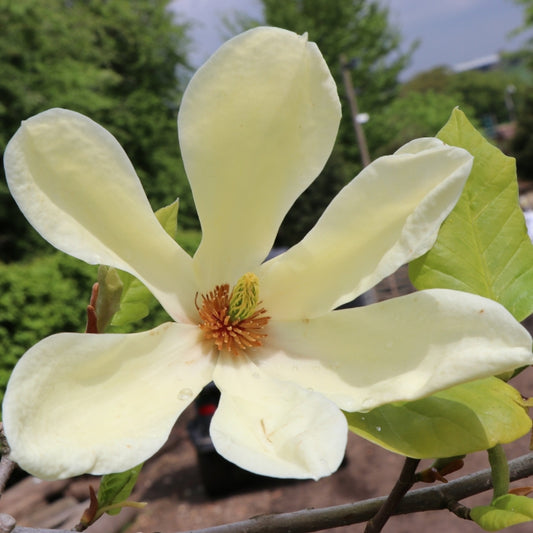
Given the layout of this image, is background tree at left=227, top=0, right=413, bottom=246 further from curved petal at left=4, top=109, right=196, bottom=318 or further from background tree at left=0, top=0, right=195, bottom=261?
curved petal at left=4, top=109, right=196, bottom=318

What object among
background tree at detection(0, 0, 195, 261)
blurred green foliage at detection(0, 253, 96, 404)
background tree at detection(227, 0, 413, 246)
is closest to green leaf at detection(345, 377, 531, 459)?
blurred green foliage at detection(0, 253, 96, 404)

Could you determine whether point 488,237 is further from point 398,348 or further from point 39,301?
point 39,301

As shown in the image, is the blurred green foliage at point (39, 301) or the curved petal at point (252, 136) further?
the blurred green foliage at point (39, 301)

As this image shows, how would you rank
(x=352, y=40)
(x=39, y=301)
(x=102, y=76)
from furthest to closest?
1. (x=352, y=40)
2. (x=102, y=76)
3. (x=39, y=301)

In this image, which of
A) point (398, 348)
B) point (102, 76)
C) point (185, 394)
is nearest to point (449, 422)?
point (398, 348)

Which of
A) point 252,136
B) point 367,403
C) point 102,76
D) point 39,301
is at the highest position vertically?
point 102,76

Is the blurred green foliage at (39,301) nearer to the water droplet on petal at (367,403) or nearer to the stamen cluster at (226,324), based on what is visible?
the stamen cluster at (226,324)

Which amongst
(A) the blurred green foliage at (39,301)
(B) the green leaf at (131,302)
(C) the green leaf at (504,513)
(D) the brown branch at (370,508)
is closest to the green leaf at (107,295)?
(B) the green leaf at (131,302)
